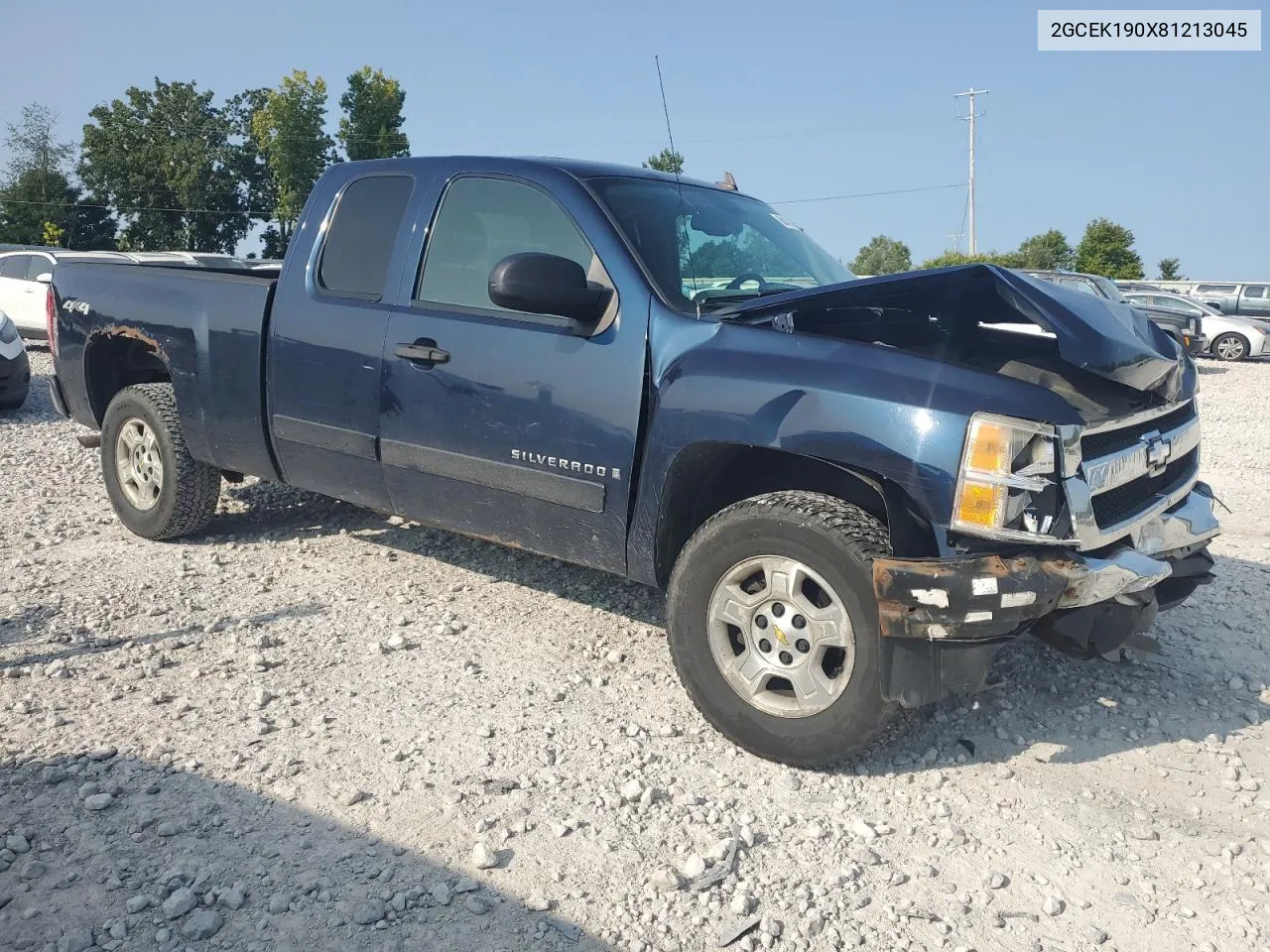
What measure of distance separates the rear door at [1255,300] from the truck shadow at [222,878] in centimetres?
3096

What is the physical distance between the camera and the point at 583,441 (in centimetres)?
365

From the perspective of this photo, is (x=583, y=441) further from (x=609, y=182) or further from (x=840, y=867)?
(x=840, y=867)

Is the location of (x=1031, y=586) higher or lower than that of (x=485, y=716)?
higher

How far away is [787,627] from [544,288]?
1.41 m

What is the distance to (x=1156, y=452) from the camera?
11.1 feet

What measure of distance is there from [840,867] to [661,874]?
1.67 feet

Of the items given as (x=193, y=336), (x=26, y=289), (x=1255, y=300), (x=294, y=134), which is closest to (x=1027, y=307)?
(x=193, y=336)

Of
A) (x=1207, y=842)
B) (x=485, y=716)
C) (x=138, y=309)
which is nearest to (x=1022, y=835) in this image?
(x=1207, y=842)

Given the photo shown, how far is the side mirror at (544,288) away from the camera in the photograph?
344 cm

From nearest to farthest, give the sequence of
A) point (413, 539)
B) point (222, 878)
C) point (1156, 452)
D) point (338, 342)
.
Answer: point (222, 878), point (1156, 452), point (338, 342), point (413, 539)

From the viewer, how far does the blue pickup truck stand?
292 centimetres

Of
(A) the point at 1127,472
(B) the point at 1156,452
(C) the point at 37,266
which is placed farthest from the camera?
(C) the point at 37,266

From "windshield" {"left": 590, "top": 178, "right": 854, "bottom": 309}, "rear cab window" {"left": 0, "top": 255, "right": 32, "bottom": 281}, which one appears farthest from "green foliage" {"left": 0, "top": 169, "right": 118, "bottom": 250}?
"windshield" {"left": 590, "top": 178, "right": 854, "bottom": 309}

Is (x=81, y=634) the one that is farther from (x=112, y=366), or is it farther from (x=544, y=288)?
(x=544, y=288)
